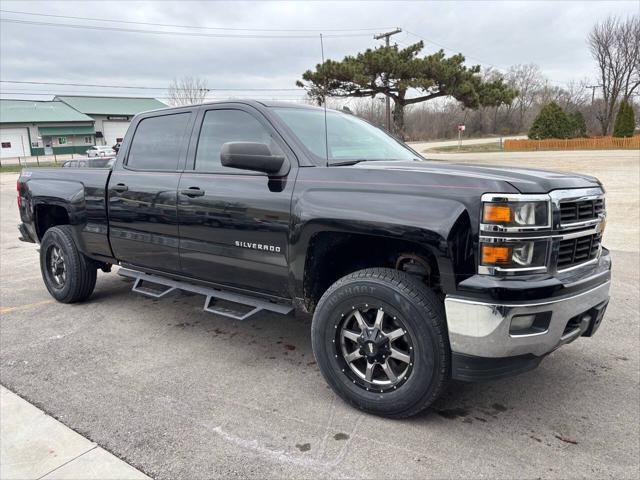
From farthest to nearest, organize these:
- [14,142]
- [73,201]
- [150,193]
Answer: [14,142] < [73,201] < [150,193]

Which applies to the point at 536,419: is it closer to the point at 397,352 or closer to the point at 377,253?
the point at 397,352

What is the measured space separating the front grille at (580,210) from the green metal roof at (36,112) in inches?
2493

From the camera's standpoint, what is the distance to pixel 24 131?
5603cm

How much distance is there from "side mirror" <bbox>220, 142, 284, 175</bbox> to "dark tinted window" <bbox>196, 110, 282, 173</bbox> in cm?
40

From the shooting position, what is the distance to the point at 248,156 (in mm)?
3156

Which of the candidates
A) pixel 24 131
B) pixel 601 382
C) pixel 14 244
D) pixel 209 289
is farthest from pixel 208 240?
pixel 24 131

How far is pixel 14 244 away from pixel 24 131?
55.6m

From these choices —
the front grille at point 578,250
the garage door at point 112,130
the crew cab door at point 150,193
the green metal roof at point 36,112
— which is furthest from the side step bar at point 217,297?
the garage door at point 112,130

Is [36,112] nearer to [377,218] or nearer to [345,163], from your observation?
[345,163]

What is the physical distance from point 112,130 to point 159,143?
→ 67818 mm

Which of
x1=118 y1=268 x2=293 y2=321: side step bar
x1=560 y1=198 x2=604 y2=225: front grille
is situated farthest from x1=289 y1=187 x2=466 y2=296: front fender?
x1=560 y1=198 x2=604 y2=225: front grille

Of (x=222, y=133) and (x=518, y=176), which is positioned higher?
(x=222, y=133)

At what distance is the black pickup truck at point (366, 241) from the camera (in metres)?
2.57

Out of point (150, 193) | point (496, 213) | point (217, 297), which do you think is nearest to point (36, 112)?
point (150, 193)
